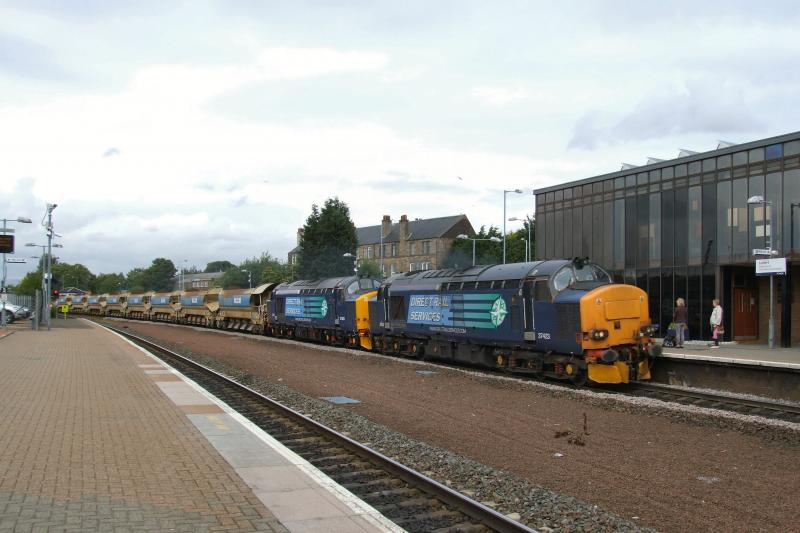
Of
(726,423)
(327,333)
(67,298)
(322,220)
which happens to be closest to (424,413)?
(726,423)

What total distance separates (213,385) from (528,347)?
809 cm

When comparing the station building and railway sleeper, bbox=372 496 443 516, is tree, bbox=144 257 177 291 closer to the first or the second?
the station building

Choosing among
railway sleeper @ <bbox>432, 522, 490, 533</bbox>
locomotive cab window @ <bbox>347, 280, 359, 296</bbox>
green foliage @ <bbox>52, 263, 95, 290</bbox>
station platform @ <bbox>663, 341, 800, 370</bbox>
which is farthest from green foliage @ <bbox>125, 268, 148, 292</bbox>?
railway sleeper @ <bbox>432, 522, 490, 533</bbox>

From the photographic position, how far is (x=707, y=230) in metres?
27.7

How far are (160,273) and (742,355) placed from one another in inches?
6026

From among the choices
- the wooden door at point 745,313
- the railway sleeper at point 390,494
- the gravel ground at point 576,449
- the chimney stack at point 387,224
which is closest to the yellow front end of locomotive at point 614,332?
the gravel ground at point 576,449

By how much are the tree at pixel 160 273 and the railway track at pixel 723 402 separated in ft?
490

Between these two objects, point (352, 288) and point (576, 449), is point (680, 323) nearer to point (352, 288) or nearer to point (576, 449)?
point (352, 288)

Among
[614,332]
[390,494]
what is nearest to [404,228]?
[614,332]

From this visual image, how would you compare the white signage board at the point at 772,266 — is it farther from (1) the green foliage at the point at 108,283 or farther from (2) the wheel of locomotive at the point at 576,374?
(1) the green foliage at the point at 108,283

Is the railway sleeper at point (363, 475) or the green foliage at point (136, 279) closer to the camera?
the railway sleeper at point (363, 475)

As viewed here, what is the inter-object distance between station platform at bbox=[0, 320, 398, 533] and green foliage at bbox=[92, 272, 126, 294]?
166 metres

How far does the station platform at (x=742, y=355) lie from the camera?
628 inches

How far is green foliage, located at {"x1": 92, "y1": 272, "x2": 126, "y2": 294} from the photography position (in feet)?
549
